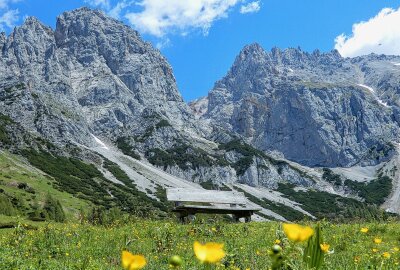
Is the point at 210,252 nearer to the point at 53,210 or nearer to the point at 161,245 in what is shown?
the point at 161,245

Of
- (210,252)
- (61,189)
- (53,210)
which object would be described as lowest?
(53,210)

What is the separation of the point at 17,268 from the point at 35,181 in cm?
13777

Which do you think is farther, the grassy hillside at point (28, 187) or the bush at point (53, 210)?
the grassy hillside at point (28, 187)

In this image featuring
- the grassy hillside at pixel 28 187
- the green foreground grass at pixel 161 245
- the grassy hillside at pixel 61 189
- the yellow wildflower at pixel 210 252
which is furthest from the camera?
the grassy hillside at pixel 28 187

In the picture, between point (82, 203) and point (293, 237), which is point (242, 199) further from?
point (82, 203)

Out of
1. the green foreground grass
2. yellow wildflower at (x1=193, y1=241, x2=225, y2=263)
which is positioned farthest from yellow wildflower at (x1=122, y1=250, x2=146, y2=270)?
the green foreground grass

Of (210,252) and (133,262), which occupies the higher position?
(210,252)

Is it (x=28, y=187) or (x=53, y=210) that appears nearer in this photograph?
(x=53, y=210)

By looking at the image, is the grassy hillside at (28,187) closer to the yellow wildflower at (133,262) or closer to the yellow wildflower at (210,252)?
the yellow wildflower at (133,262)

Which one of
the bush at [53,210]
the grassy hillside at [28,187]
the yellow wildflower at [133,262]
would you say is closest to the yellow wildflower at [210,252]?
the yellow wildflower at [133,262]

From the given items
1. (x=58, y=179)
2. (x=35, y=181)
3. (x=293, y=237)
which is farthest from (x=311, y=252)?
(x=58, y=179)

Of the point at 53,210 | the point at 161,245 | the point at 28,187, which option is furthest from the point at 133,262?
the point at 28,187

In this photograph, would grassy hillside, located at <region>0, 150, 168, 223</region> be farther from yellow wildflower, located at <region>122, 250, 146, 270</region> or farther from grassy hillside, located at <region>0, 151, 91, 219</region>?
yellow wildflower, located at <region>122, 250, 146, 270</region>

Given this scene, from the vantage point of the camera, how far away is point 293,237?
6.73 feet
